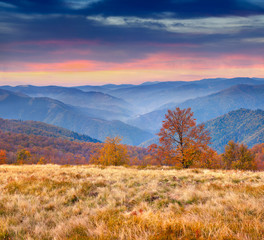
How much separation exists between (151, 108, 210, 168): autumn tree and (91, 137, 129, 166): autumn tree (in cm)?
1471

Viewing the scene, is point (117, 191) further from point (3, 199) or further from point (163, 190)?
point (3, 199)

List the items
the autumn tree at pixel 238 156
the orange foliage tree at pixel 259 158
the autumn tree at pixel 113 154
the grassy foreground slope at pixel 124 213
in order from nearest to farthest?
the grassy foreground slope at pixel 124 213, the autumn tree at pixel 113 154, the autumn tree at pixel 238 156, the orange foliage tree at pixel 259 158

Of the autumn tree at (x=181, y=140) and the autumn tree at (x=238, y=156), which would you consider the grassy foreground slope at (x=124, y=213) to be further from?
the autumn tree at (x=238, y=156)

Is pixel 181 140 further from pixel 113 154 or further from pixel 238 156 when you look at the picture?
pixel 238 156

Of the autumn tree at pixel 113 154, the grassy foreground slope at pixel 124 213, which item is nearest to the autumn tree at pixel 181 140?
the autumn tree at pixel 113 154

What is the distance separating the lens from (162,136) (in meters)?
27.2

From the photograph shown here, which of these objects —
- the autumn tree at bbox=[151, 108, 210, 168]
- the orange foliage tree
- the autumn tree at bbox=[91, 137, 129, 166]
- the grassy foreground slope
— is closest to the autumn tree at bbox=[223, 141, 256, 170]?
the orange foliage tree

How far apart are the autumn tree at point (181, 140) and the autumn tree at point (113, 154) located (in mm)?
14707

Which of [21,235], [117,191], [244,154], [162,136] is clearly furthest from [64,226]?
[244,154]

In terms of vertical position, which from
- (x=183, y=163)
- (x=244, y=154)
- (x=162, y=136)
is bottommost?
(x=244, y=154)

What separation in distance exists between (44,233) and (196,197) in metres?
5.14

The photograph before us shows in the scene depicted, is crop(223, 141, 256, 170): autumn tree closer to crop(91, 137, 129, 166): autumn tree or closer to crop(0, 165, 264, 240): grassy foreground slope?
crop(91, 137, 129, 166): autumn tree

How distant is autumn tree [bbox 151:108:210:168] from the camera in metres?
25.6

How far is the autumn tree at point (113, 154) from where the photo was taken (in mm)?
39594
